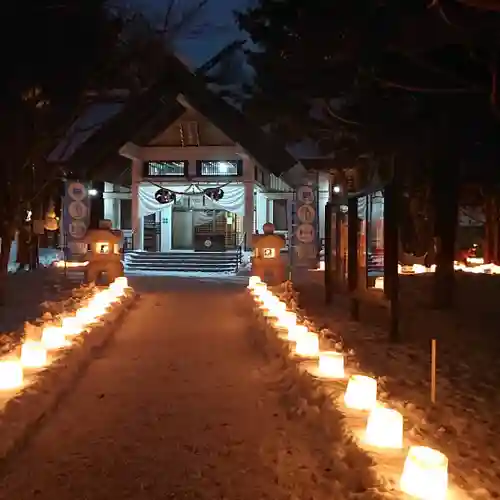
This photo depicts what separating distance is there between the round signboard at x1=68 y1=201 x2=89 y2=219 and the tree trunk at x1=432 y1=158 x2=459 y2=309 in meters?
15.9

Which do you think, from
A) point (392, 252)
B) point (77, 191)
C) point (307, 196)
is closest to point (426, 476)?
point (392, 252)

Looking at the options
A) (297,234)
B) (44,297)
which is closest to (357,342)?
(44,297)

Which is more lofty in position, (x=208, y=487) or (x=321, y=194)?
(x=321, y=194)

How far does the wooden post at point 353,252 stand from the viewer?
34.2 ft

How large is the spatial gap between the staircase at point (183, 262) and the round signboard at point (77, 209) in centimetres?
276

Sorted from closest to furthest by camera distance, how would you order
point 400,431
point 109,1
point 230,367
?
1. point 400,431
2. point 230,367
3. point 109,1

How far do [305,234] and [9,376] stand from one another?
64.1ft

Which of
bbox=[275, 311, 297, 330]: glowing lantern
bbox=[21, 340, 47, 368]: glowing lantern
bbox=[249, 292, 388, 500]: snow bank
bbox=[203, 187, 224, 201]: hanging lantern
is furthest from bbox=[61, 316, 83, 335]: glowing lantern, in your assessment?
bbox=[203, 187, 224, 201]: hanging lantern

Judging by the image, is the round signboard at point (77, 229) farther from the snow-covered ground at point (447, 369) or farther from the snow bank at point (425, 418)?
the snow bank at point (425, 418)

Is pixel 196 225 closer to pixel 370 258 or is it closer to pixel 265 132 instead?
pixel 265 132

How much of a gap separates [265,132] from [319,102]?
35.1ft

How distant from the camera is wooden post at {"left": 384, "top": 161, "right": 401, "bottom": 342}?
8.47 meters

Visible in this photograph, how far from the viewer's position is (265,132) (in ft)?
81.4

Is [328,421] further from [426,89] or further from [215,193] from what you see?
[215,193]
